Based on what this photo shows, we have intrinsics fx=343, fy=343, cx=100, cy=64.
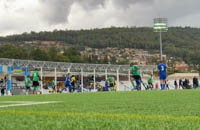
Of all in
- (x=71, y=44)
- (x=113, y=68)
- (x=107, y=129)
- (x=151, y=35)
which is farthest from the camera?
(x=71, y=44)

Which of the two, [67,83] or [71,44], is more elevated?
[71,44]

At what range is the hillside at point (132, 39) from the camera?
136 metres

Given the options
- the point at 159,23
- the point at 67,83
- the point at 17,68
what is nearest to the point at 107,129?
the point at 67,83

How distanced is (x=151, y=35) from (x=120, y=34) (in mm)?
14360

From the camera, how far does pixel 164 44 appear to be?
5468 inches

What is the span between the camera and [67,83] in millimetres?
26453

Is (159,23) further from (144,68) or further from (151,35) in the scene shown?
(151,35)

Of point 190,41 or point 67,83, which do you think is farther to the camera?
point 190,41

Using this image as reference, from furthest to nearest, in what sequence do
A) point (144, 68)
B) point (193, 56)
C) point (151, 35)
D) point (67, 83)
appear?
point (151, 35), point (193, 56), point (144, 68), point (67, 83)

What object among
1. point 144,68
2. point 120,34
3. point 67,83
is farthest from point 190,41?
point 67,83

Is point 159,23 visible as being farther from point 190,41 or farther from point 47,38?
point 47,38

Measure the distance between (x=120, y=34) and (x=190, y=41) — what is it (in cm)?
3287

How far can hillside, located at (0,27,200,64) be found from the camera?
5344 inches

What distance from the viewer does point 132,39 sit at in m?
153
